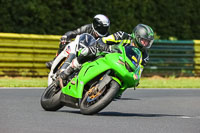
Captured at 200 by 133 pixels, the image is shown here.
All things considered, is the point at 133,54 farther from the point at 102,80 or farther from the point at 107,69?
the point at 102,80

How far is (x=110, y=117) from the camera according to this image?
8.27m

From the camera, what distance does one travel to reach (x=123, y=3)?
20312 millimetres

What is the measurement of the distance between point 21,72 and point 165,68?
519 centimetres

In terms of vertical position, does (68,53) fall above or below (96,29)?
below

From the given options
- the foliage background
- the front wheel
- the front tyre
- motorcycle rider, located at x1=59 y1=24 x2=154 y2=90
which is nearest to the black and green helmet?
motorcycle rider, located at x1=59 y1=24 x2=154 y2=90

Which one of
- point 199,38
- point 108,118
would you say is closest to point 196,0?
point 199,38

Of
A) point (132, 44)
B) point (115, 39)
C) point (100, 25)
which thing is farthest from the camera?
point (100, 25)

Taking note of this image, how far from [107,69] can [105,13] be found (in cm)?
1191

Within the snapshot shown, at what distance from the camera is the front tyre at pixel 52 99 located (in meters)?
8.65

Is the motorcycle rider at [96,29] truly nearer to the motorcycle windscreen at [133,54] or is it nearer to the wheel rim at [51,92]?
the wheel rim at [51,92]

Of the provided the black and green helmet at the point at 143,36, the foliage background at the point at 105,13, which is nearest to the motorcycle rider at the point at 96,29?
the black and green helmet at the point at 143,36

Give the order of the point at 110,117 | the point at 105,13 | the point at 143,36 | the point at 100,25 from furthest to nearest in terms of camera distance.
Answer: the point at 105,13
the point at 100,25
the point at 143,36
the point at 110,117

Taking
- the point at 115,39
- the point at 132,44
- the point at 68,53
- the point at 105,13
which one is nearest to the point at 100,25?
the point at 68,53

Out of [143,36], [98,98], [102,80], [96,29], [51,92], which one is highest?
[143,36]
